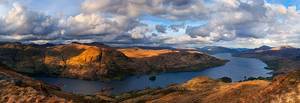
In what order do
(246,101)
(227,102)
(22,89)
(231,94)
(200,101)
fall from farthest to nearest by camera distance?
1. (200,101)
2. (231,94)
3. (227,102)
4. (246,101)
5. (22,89)

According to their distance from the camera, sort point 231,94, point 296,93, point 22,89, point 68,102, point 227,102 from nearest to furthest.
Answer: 1. point 68,102
2. point 22,89
3. point 296,93
4. point 227,102
5. point 231,94

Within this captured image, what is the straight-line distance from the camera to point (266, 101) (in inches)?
2682

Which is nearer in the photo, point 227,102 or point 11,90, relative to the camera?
point 11,90

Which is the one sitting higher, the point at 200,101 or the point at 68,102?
the point at 68,102

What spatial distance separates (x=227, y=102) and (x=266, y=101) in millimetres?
13594

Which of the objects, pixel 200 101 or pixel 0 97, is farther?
pixel 200 101

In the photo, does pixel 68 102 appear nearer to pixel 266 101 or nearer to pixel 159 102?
pixel 266 101

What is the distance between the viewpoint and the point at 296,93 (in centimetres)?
6644

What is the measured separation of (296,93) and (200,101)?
Result: 105 ft

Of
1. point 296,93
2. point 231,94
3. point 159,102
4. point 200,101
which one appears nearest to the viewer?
point 296,93

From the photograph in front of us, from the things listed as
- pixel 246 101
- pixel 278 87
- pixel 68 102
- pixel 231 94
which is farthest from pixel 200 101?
pixel 68 102

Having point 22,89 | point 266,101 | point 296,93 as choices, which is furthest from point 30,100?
point 296,93

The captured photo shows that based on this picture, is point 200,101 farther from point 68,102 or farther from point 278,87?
point 68,102

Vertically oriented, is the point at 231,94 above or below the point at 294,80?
below
